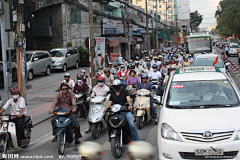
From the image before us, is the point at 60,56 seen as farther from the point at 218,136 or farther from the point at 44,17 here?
Answer: the point at 218,136

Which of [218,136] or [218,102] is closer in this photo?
[218,136]

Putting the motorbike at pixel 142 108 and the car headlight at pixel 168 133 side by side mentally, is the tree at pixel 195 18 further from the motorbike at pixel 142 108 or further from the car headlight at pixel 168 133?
the car headlight at pixel 168 133

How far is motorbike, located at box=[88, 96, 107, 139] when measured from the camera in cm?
790

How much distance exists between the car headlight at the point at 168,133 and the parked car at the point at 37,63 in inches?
647

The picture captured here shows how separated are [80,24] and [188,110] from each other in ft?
89.1

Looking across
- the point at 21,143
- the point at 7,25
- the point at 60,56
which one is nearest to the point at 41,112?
the point at 7,25

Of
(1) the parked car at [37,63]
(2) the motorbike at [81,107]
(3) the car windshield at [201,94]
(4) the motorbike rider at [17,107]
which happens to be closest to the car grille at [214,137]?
(3) the car windshield at [201,94]

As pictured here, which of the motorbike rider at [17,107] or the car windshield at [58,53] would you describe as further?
the car windshield at [58,53]

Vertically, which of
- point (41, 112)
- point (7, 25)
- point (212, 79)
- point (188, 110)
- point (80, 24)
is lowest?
point (41, 112)

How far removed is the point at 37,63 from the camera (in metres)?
21.3

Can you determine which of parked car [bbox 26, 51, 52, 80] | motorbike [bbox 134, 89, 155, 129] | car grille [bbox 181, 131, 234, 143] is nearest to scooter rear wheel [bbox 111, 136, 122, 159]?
car grille [bbox 181, 131, 234, 143]

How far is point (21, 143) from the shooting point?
23.7ft

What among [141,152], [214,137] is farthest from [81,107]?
[141,152]

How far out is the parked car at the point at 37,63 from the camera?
20.5m
